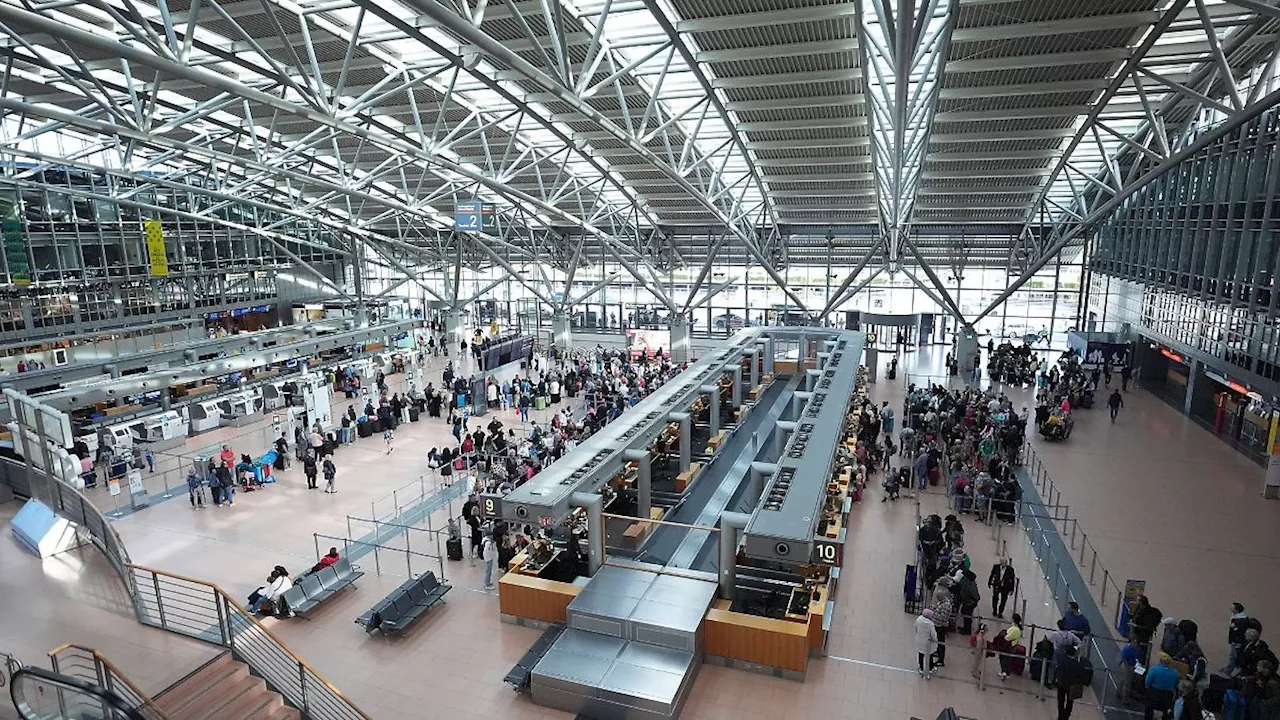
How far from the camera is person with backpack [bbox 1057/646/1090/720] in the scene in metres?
8.57

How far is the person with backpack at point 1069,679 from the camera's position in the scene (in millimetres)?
8570

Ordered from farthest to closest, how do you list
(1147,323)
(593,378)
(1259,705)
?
(593,378)
(1147,323)
(1259,705)

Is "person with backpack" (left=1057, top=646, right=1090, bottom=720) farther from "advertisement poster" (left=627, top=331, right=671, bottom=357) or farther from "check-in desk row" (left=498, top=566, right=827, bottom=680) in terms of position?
"advertisement poster" (left=627, top=331, right=671, bottom=357)

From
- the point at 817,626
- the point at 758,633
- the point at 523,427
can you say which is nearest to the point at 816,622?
the point at 817,626

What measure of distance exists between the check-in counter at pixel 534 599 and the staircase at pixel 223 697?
4.30 m

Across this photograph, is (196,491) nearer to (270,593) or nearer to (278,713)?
(270,593)

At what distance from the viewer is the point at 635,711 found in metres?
8.80

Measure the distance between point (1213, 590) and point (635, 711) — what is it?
9868 millimetres

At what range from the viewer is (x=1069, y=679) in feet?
28.2

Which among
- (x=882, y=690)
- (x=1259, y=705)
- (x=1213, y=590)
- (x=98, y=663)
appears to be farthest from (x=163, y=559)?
(x=1213, y=590)

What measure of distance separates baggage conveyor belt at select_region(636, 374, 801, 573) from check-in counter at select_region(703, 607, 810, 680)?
2.02 metres

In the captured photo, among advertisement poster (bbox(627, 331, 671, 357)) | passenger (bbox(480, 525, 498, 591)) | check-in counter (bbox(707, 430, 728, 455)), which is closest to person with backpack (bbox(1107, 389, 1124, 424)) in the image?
check-in counter (bbox(707, 430, 728, 455))

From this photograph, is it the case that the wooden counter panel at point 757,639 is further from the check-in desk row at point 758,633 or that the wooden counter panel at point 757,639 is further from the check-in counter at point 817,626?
the check-in counter at point 817,626

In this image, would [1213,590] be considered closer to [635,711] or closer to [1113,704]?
[1113,704]
